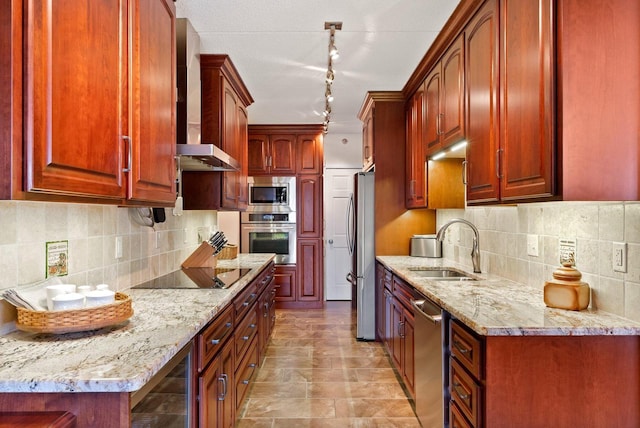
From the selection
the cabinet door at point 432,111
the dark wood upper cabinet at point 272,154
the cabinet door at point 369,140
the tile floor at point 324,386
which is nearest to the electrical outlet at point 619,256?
the cabinet door at point 432,111

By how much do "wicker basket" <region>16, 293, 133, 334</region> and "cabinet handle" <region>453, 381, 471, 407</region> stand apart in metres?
1.39

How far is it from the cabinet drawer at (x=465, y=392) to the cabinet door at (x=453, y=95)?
135 centimetres

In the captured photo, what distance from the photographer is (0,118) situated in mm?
969

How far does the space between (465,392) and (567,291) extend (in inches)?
23.6

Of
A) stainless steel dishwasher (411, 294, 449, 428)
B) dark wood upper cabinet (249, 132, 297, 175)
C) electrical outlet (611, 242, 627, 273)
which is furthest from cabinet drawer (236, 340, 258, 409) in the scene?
dark wood upper cabinet (249, 132, 297, 175)

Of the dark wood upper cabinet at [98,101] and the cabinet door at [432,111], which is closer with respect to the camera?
the dark wood upper cabinet at [98,101]

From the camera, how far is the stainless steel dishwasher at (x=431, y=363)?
6.28ft

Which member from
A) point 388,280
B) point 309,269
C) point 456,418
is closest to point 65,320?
point 456,418

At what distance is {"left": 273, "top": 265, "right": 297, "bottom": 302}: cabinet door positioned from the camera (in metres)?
5.42

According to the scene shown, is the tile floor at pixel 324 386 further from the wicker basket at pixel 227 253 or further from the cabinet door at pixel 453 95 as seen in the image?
the cabinet door at pixel 453 95

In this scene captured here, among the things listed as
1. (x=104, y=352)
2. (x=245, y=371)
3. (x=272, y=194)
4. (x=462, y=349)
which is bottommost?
(x=245, y=371)

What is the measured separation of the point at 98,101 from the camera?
1.33 meters

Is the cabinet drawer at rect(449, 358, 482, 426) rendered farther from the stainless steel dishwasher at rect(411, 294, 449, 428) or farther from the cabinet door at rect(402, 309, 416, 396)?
the cabinet door at rect(402, 309, 416, 396)

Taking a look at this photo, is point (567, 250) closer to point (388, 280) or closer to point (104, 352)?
point (388, 280)
